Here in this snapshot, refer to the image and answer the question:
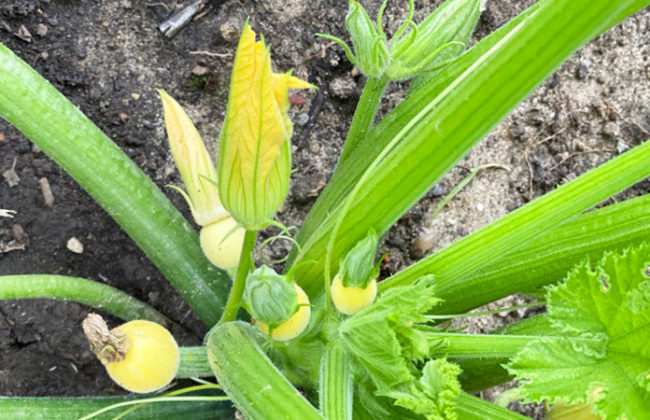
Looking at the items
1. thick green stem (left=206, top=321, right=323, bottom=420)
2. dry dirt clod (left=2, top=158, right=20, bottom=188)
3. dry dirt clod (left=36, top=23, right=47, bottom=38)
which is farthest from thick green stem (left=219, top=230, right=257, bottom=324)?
dry dirt clod (left=36, top=23, right=47, bottom=38)

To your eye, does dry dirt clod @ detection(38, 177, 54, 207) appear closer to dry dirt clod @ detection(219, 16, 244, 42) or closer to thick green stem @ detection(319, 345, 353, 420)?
dry dirt clod @ detection(219, 16, 244, 42)

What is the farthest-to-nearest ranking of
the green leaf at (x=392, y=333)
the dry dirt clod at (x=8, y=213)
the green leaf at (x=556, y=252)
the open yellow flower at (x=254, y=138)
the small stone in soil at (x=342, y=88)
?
the small stone in soil at (x=342, y=88) → the dry dirt clod at (x=8, y=213) → the green leaf at (x=556, y=252) → the green leaf at (x=392, y=333) → the open yellow flower at (x=254, y=138)

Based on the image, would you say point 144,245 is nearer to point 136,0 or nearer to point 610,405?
point 136,0

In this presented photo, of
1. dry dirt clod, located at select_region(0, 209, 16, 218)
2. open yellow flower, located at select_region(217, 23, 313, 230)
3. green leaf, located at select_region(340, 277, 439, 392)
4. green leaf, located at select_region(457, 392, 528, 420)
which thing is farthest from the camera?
dry dirt clod, located at select_region(0, 209, 16, 218)

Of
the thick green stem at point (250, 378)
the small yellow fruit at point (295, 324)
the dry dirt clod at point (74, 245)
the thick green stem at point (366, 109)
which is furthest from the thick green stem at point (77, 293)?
the thick green stem at point (366, 109)

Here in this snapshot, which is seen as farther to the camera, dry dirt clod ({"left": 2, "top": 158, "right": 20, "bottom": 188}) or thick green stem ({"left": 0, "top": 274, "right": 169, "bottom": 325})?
dry dirt clod ({"left": 2, "top": 158, "right": 20, "bottom": 188})

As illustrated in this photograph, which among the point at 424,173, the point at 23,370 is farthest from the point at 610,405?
the point at 23,370

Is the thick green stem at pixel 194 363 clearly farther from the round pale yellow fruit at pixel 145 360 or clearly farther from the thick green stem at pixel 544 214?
the thick green stem at pixel 544 214
